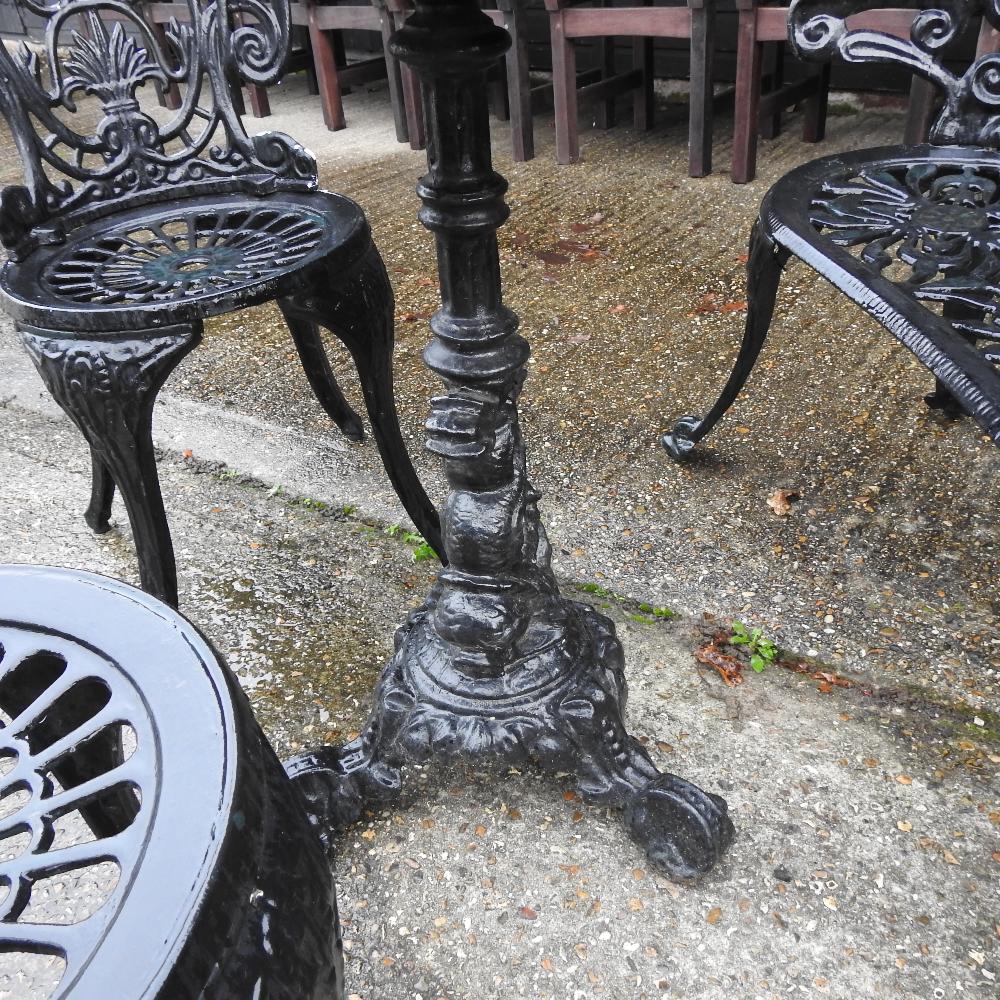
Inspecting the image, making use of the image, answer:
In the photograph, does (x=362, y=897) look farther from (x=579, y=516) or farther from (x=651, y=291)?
(x=651, y=291)

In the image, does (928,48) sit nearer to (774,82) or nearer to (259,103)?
(774,82)

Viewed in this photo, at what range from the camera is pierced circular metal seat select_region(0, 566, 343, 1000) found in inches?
24.3

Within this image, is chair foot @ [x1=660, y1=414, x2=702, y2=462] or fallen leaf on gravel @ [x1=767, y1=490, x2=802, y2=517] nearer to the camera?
fallen leaf on gravel @ [x1=767, y1=490, x2=802, y2=517]

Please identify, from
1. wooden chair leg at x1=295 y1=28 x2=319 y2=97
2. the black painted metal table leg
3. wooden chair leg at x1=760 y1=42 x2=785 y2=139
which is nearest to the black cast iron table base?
the black painted metal table leg

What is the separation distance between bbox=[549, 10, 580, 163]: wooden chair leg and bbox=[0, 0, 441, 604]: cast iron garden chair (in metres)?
2.77

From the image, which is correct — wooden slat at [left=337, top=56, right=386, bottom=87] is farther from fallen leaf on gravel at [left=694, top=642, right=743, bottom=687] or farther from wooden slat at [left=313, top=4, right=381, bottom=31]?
fallen leaf on gravel at [left=694, top=642, right=743, bottom=687]

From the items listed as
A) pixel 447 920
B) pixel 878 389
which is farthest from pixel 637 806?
pixel 878 389

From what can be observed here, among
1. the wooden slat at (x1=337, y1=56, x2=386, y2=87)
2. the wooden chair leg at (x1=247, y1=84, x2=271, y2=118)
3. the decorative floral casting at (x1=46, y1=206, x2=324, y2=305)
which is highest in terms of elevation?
the decorative floral casting at (x1=46, y1=206, x2=324, y2=305)

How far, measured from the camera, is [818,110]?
4.73m

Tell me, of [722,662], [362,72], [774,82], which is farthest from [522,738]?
[362,72]

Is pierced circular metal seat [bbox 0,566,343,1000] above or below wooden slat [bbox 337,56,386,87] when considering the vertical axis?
above

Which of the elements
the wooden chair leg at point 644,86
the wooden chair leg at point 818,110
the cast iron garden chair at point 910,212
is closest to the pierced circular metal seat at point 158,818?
the cast iron garden chair at point 910,212

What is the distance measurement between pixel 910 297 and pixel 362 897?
1251 millimetres

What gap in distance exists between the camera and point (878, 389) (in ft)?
8.67
